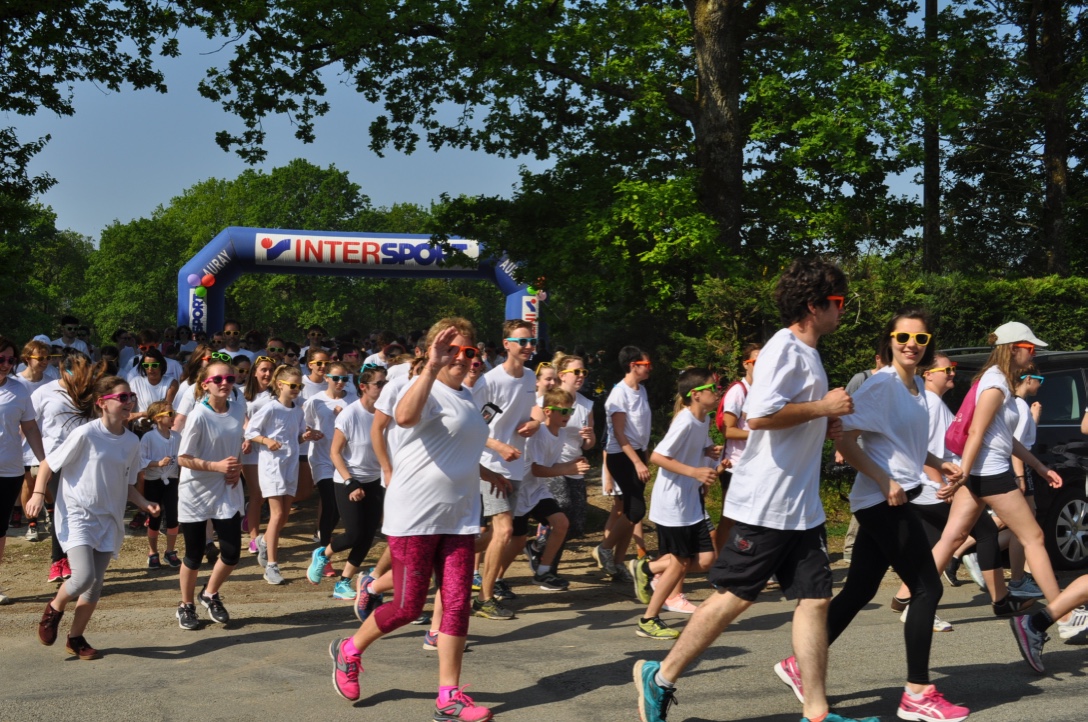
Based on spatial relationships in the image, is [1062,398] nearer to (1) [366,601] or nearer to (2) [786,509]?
(2) [786,509]

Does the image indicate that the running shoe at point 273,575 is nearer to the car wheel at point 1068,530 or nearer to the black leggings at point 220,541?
the black leggings at point 220,541

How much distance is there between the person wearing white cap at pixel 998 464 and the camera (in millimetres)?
6496

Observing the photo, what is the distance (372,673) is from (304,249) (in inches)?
763

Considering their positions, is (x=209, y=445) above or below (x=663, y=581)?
above

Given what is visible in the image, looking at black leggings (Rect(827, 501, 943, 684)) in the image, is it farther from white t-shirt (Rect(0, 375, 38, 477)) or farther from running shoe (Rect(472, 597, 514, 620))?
white t-shirt (Rect(0, 375, 38, 477))

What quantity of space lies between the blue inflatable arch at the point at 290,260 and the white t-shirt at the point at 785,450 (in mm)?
18485

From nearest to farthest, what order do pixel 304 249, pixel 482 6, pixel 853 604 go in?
pixel 853 604 → pixel 482 6 → pixel 304 249

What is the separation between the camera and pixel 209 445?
7.38 meters

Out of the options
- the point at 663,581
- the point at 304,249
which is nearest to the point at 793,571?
the point at 663,581

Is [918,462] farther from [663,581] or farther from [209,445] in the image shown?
[209,445]

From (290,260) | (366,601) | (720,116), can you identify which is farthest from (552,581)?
(290,260)

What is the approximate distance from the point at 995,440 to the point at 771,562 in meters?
2.66

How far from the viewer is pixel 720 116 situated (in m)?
15.7

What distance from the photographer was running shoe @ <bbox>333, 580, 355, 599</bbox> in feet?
27.3
